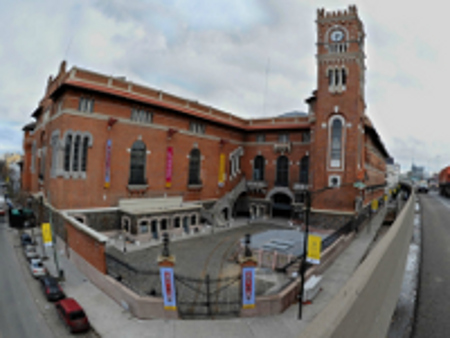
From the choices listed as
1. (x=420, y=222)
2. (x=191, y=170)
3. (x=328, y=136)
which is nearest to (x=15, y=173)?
(x=191, y=170)

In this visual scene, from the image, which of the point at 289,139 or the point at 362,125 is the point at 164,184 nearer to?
the point at 289,139

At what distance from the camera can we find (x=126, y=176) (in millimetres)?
27422

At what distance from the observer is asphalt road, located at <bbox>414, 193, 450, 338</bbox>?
37.4 feet

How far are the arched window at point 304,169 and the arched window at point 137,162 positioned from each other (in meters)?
20.7

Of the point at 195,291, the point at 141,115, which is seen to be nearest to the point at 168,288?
the point at 195,291

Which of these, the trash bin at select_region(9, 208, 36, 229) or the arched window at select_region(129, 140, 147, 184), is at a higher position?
the arched window at select_region(129, 140, 147, 184)

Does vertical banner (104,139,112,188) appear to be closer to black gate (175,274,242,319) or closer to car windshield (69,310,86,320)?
black gate (175,274,242,319)

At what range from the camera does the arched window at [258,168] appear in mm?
39906

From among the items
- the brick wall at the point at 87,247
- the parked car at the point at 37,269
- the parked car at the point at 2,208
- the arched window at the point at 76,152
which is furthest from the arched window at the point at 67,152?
the parked car at the point at 2,208

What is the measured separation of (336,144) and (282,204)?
11.5m

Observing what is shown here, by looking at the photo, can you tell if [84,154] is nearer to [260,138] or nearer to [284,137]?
[260,138]

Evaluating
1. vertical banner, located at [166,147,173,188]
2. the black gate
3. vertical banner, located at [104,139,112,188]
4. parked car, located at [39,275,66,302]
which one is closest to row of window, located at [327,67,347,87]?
vertical banner, located at [166,147,173,188]

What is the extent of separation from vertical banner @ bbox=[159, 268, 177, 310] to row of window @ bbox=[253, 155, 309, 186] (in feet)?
91.3

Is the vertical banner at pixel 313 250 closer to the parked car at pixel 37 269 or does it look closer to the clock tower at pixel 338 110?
the parked car at pixel 37 269
